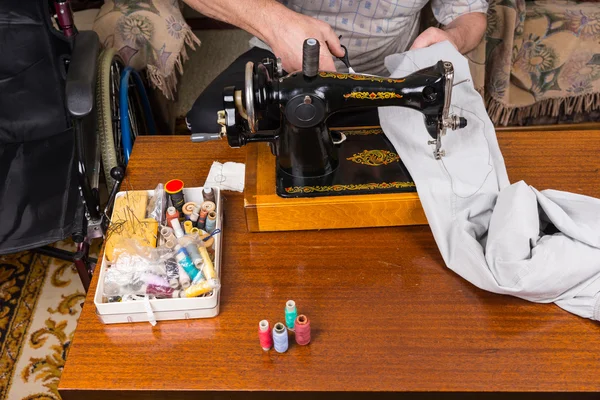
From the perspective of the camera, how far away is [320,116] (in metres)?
1.01

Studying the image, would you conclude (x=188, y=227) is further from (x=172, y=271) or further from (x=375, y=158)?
(x=375, y=158)

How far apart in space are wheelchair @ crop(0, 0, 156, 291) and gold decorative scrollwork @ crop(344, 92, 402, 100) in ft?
2.03

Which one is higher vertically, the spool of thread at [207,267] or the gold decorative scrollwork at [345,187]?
the gold decorative scrollwork at [345,187]

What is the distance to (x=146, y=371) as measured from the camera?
880 millimetres

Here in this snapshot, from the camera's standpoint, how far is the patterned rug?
5.12ft

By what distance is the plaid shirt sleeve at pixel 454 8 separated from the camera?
1.59 m

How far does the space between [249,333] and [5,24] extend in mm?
1162

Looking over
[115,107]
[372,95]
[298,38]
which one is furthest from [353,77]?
[115,107]

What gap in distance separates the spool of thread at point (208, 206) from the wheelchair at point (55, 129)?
0.32m

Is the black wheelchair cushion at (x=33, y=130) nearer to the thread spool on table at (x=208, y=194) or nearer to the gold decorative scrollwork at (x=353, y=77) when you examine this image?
the thread spool on table at (x=208, y=194)

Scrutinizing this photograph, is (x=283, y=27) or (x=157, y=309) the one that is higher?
(x=283, y=27)

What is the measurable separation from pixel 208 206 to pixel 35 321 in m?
0.94

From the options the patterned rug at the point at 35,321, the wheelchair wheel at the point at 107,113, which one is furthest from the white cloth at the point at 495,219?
the patterned rug at the point at 35,321

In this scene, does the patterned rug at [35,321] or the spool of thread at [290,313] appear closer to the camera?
the spool of thread at [290,313]
